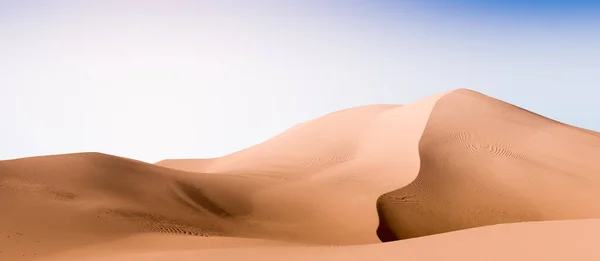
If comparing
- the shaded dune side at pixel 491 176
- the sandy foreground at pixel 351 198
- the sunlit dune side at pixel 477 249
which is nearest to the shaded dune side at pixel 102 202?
the sandy foreground at pixel 351 198

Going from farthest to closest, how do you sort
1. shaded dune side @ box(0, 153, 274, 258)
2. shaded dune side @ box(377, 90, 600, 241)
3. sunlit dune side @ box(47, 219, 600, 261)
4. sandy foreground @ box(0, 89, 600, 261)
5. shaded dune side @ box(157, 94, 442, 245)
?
1. shaded dune side @ box(377, 90, 600, 241)
2. shaded dune side @ box(157, 94, 442, 245)
3. shaded dune side @ box(0, 153, 274, 258)
4. sandy foreground @ box(0, 89, 600, 261)
5. sunlit dune side @ box(47, 219, 600, 261)

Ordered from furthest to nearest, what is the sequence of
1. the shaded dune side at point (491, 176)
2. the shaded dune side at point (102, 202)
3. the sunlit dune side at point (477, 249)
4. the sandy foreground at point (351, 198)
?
the shaded dune side at point (491, 176) < the shaded dune side at point (102, 202) < the sandy foreground at point (351, 198) < the sunlit dune side at point (477, 249)

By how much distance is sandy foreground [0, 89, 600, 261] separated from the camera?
7730 mm

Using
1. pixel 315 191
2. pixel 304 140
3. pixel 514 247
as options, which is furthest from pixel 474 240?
pixel 304 140

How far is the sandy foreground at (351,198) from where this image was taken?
7.73m

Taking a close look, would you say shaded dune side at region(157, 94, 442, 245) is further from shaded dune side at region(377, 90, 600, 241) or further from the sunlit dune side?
the sunlit dune side

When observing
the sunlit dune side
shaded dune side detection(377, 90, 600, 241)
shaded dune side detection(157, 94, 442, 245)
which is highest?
the sunlit dune side

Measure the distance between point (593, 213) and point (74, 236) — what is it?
61.3ft

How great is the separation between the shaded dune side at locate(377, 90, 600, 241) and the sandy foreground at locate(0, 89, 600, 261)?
8 cm

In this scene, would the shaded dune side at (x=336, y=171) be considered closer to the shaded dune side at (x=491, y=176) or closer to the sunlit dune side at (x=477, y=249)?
the shaded dune side at (x=491, y=176)

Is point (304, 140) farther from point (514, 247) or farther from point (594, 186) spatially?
point (514, 247)

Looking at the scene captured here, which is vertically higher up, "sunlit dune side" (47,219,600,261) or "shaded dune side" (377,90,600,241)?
"sunlit dune side" (47,219,600,261)

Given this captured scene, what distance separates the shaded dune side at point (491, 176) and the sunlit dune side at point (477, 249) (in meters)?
8.19

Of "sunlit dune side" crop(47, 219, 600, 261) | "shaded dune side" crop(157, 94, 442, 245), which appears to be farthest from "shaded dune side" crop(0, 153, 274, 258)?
"sunlit dune side" crop(47, 219, 600, 261)
